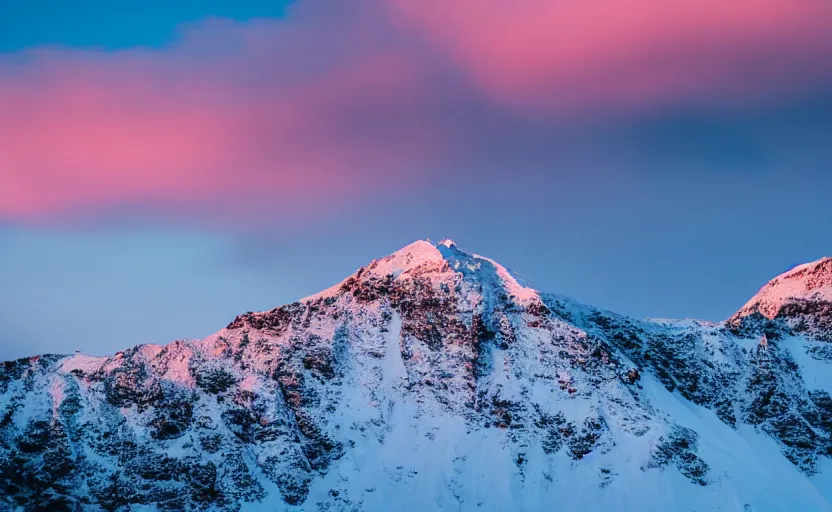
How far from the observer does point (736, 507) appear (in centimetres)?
15700

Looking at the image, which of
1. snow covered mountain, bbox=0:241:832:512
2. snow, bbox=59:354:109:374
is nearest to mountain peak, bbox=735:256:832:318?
snow covered mountain, bbox=0:241:832:512

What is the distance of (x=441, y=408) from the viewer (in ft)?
587

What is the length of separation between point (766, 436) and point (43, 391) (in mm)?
118094

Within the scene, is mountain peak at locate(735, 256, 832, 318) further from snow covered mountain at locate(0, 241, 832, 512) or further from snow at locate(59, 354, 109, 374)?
snow at locate(59, 354, 109, 374)

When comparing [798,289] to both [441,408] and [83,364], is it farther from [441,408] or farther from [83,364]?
[83,364]

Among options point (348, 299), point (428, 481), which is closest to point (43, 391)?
point (348, 299)

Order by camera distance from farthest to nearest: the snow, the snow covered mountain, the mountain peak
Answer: the mountain peak → the snow → the snow covered mountain

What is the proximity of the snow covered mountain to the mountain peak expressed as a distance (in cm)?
31

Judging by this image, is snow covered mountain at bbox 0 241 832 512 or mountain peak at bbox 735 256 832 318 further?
mountain peak at bbox 735 256 832 318

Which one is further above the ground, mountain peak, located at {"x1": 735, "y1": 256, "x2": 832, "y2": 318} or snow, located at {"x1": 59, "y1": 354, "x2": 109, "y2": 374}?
mountain peak, located at {"x1": 735, "y1": 256, "x2": 832, "y2": 318}

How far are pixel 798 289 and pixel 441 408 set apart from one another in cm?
6821

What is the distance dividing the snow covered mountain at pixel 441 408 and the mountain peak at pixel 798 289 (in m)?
0.31

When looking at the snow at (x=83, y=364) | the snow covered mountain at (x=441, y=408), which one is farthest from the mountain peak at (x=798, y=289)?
the snow at (x=83, y=364)

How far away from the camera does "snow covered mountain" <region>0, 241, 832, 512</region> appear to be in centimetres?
16425
